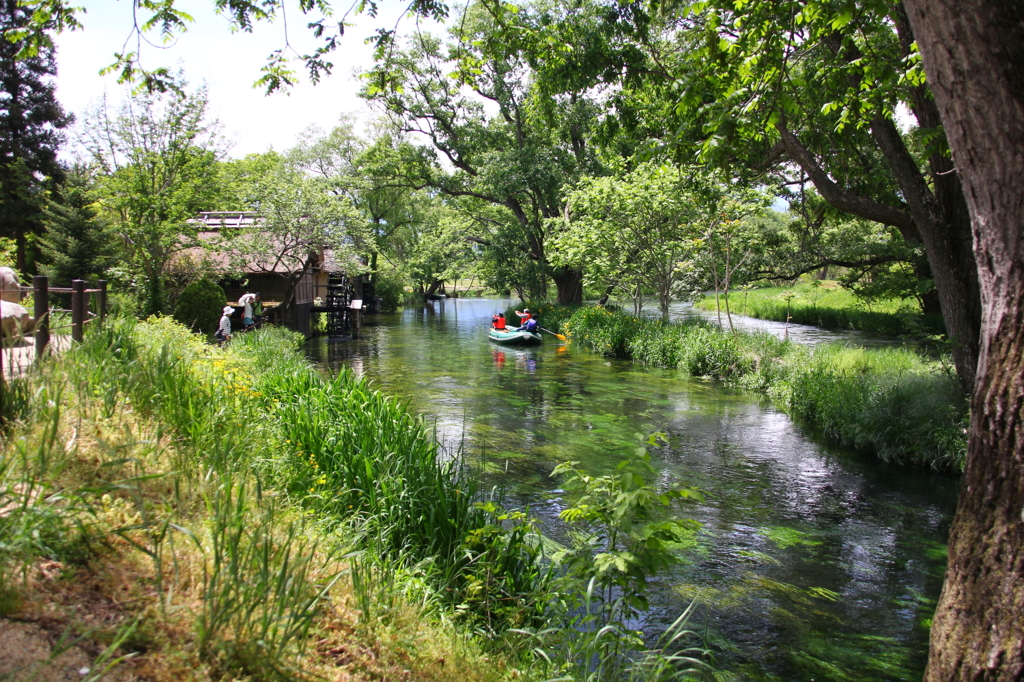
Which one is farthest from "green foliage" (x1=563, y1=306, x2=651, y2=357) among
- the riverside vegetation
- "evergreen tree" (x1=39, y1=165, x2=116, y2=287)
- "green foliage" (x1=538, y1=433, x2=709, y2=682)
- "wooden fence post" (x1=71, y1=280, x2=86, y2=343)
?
"evergreen tree" (x1=39, y1=165, x2=116, y2=287)

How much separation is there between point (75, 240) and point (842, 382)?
29105mm

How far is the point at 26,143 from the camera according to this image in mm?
31906

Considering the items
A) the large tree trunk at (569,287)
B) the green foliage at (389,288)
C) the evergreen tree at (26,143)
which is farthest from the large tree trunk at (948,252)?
the green foliage at (389,288)

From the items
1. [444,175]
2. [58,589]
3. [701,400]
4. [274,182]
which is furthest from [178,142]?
[58,589]

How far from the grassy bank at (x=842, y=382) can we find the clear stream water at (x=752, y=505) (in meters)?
0.36

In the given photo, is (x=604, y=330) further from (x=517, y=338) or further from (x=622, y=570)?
(x=622, y=570)

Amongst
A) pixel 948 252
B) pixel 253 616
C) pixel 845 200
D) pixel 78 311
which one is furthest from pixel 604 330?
pixel 253 616

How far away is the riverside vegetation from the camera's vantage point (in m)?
2.55

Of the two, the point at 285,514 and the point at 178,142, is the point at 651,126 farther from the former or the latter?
the point at 178,142

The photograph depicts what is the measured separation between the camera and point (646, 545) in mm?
3334

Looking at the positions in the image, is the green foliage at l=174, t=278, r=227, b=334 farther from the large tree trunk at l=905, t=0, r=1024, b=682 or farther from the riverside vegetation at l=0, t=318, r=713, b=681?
the large tree trunk at l=905, t=0, r=1024, b=682

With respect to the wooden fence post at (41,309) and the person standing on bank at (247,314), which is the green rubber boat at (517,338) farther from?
the wooden fence post at (41,309)

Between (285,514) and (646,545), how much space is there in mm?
2414

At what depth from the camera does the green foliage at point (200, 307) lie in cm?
1934
